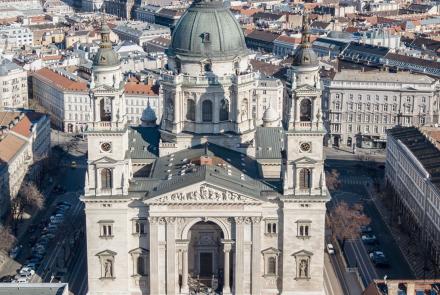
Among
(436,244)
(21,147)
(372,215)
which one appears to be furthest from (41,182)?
(436,244)

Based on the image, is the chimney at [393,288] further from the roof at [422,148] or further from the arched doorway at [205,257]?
the roof at [422,148]

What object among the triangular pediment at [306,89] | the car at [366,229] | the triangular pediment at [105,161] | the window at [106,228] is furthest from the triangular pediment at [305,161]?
the car at [366,229]

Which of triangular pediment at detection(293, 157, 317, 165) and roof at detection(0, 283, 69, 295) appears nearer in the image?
roof at detection(0, 283, 69, 295)

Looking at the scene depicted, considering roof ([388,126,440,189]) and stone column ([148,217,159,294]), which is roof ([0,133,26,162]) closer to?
stone column ([148,217,159,294])

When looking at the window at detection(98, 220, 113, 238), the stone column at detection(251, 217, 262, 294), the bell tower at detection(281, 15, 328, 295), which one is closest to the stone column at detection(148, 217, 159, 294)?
the window at detection(98, 220, 113, 238)

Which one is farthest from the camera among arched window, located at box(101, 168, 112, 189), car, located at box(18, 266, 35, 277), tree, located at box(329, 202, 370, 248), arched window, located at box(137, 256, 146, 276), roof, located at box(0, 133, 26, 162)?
roof, located at box(0, 133, 26, 162)

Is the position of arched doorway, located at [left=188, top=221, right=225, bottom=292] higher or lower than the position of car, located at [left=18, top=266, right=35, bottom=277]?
higher

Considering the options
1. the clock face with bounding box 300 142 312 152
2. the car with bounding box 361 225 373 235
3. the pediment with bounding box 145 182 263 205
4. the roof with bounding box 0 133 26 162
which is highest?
the clock face with bounding box 300 142 312 152

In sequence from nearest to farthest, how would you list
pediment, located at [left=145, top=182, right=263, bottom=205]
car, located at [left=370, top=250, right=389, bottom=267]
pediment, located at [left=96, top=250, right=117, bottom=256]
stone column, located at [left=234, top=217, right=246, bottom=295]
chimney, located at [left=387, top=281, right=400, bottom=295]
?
chimney, located at [left=387, top=281, right=400, bottom=295] → pediment, located at [left=145, top=182, right=263, bottom=205] → stone column, located at [left=234, top=217, right=246, bottom=295] → pediment, located at [left=96, top=250, right=117, bottom=256] → car, located at [left=370, top=250, right=389, bottom=267]
